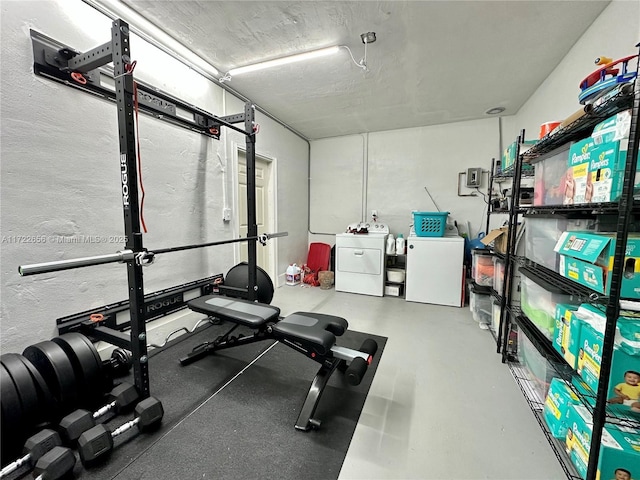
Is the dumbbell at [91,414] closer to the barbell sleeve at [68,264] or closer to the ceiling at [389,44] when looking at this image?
the barbell sleeve at [68,264]

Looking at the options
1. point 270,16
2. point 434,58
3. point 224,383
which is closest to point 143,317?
point 224,383

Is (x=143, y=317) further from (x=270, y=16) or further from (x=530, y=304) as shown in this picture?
(x=530, y=304)

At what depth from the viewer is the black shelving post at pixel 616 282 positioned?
85 centimetres

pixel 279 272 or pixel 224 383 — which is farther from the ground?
pixel 279 272

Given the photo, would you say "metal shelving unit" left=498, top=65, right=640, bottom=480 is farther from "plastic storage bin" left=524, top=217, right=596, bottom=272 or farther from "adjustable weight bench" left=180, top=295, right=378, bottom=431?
"adjustable weight bench" left=180, top=295, right=378, bottom=431

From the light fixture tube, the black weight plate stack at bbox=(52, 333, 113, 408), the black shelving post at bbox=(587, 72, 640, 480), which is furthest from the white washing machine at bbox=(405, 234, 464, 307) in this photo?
the black weight plate stack at bbox=(52, 333, 113, 408)

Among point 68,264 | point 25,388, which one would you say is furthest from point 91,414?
point 68,264

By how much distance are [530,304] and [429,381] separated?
86 cm

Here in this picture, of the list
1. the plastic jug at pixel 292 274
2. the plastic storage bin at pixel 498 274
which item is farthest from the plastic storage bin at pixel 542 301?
the plastic jug at pixel 292 274

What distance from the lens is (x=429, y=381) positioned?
1836 millimetres

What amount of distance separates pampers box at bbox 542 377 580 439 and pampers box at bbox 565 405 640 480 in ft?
0.18

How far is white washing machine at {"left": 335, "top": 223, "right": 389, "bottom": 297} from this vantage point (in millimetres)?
3723

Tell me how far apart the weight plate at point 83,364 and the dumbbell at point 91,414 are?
10 centimetres

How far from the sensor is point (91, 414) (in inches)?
51.7
